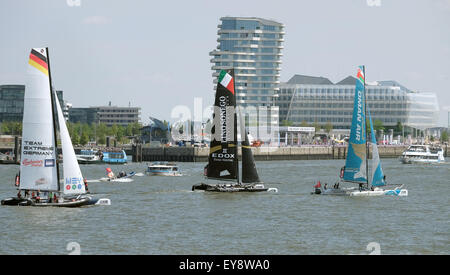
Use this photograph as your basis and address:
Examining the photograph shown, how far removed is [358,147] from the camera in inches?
2766

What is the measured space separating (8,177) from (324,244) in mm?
64694

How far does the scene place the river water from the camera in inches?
1726

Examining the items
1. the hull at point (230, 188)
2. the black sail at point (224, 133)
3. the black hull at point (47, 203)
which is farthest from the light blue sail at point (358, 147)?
the black hull at point (47, 203)

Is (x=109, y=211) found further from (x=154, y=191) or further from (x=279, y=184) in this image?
(x=279, y=184)

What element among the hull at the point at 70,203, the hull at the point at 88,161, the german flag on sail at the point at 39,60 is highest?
the german flag on sail at the point at 39,60

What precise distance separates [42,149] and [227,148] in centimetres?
2029

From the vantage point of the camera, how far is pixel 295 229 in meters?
51.1

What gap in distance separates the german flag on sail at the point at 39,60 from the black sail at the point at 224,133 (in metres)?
19.4

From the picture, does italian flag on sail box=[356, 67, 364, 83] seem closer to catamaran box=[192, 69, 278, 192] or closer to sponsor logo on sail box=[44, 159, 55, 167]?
catamaran box=[192, 69, 278, 192]

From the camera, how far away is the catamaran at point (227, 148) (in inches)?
2756

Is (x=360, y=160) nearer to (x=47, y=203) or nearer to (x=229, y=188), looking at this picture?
(x=229, y=188)

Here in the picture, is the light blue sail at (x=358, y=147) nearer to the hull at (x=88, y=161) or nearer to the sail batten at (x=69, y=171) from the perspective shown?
the sail batten at (x=69, y=171)
